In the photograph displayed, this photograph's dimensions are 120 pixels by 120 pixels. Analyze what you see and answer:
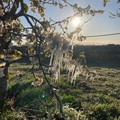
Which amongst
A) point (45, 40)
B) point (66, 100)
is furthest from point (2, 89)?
point (45, 40)

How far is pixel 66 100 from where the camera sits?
1064cm

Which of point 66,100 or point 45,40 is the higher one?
point 45,40

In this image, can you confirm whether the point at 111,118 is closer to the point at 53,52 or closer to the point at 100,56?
the point at 53,52

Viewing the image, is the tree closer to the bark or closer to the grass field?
the grass field

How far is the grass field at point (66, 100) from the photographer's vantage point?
8.72m

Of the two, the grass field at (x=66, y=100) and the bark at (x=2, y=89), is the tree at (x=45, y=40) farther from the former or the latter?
the bark at (x=2, y=89)

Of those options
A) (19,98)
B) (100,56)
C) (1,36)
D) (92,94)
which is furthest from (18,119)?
(100,56)

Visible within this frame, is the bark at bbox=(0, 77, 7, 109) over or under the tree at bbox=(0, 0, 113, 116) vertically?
under

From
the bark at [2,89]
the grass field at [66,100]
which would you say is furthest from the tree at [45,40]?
the bark at [2,89]

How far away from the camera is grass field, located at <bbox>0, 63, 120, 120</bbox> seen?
8.72 m

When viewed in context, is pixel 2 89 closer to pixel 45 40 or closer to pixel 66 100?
pixel 66 100

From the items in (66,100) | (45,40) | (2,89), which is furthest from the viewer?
(66,100)

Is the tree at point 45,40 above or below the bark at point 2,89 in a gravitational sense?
above

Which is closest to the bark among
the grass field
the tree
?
the grass field
